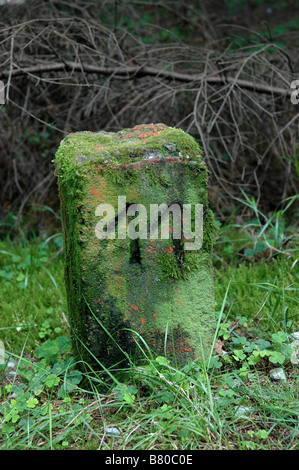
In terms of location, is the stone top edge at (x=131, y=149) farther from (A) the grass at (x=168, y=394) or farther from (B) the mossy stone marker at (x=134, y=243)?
(A) the grass at (x=168, y=394)

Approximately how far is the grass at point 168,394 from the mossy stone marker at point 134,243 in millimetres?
143

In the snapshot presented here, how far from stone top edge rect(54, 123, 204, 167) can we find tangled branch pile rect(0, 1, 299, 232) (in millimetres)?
1500

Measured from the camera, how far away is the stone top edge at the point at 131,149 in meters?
2.16

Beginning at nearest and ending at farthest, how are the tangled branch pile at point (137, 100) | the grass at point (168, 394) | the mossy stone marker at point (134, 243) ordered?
the grass at point (168, 394), the mossy stone marker at point (134, 243), the tangled branch pile at point (137, 100)

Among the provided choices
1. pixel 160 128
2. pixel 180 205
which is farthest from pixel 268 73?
pixel 180 205

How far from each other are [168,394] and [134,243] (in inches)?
28.5

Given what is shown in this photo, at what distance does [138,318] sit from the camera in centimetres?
221

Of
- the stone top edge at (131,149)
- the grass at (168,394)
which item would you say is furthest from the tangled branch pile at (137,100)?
the grass at (168,394)

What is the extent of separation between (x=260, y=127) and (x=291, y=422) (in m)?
3.18

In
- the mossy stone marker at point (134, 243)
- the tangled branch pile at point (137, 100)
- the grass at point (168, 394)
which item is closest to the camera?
the grass at point (168, 394)

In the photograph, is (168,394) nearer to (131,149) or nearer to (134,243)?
(134,243)

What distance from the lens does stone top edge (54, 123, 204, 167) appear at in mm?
2158

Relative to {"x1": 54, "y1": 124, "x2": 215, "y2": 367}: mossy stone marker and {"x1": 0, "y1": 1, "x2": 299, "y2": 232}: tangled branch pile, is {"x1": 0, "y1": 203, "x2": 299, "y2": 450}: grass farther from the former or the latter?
{"x1": 0, "y1": 1, "x2": 299, "y2": 232}: tangled branch pile

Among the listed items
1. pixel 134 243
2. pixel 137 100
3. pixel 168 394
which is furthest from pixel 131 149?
pixel 137 100
